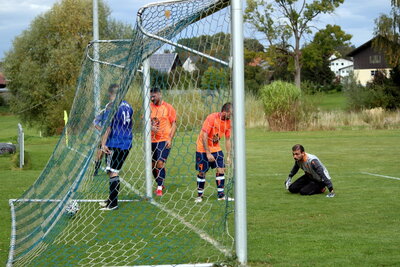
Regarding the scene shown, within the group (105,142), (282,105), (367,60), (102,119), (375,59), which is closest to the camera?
(105,142)

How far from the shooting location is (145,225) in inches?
309

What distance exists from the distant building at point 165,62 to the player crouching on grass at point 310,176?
9.92ft

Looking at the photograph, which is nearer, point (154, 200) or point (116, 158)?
point (116, 158)

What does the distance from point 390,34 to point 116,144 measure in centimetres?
3835

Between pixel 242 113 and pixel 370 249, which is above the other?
pixel 242 113

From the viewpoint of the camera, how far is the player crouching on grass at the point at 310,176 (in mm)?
10234

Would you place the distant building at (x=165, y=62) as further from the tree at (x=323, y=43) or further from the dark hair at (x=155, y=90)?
the tree at (x=323, y=43)

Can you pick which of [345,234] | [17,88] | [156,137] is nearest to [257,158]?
[156,137]

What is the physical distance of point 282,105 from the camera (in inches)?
1233

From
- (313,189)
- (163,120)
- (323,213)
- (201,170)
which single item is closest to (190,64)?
(201,170)

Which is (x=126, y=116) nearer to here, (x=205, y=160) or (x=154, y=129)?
(x=154, y=129)

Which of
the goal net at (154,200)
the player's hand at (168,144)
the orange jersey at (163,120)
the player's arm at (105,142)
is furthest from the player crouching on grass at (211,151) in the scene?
the player's arm at (105,142)

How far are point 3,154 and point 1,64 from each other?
91.9ft

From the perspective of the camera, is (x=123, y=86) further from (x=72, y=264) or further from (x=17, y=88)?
(x=17, y=88)
